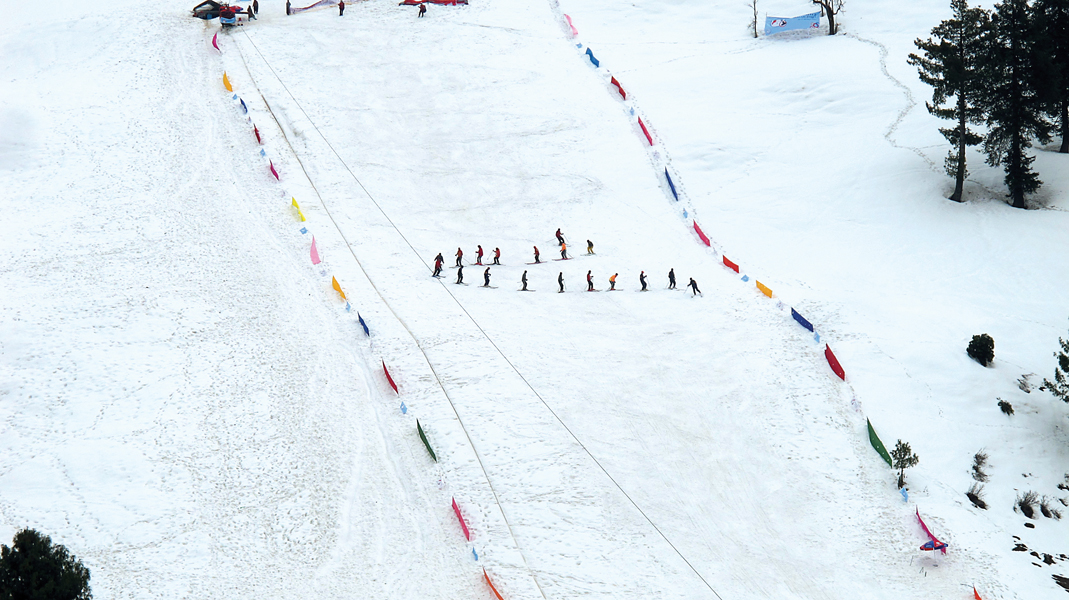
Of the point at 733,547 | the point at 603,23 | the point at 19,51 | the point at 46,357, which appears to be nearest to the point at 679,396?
the point at 733,547

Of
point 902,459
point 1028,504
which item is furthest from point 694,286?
point 1028,504

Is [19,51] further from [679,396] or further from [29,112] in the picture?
[679,396]

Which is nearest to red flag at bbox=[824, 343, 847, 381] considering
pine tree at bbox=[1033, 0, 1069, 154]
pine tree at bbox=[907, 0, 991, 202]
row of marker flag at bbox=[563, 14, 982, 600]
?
row of marker flag at bbox=[563, 14, 982, 600]

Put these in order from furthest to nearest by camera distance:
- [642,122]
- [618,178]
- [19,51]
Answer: [19,51] → [642,122] → [618,178]

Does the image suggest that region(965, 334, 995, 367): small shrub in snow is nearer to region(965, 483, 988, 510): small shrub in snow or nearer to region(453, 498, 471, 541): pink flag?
region(965, 483, 988, 510): small shrub in snow

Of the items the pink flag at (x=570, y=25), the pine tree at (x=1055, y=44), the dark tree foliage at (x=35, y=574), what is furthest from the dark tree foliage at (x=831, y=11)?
the dark tree foliage at (x=35, y=574)

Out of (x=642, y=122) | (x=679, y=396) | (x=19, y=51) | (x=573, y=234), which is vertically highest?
(x=19, y=51)

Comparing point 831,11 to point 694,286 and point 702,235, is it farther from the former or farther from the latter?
point 694,286
